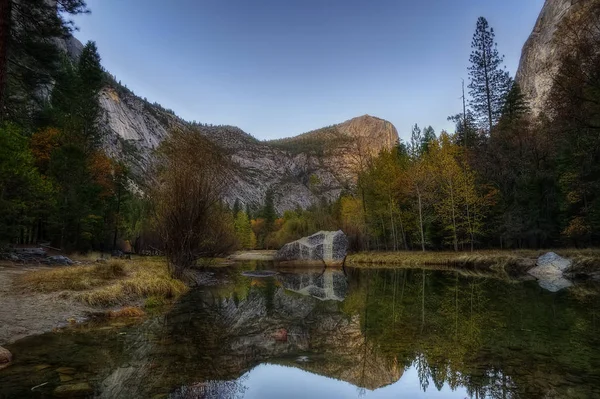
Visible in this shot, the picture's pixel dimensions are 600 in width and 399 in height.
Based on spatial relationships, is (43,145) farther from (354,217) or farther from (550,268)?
(550,268)

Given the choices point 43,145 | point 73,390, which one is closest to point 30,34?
point 73,390

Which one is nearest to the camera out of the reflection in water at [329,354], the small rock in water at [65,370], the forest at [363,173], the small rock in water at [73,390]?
the small rock in water at [73,390]

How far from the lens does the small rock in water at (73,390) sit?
480 cm

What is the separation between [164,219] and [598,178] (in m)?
28.0

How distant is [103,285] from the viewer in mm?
13586

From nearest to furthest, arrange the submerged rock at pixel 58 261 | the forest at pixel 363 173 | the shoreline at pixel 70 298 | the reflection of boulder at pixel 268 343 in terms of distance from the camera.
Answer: the reflection of boulder at pixel 268 343 → the shoreline at pixel 70 298 → the forest at pixel 363 173 → the submerged rock at pixel 58 261

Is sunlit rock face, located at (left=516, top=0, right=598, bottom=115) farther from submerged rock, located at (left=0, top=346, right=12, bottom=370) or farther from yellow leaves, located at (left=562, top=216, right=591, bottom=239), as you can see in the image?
submerged rock, located at (left=0, top=346, right=12, bottom=370)

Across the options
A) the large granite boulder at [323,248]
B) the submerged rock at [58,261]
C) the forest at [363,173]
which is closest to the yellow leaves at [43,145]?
the forest at [363,173]

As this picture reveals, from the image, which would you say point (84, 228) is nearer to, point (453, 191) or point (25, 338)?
point (25, 338)

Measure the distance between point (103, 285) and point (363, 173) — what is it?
103 feet

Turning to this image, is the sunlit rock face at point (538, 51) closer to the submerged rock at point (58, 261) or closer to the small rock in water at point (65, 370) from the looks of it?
the submerged rock at point (58, 261)

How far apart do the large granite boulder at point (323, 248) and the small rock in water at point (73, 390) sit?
33226 mm

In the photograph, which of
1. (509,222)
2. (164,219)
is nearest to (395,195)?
(509,222)

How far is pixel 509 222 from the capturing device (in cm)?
3128
